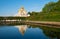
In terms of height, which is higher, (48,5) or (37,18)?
(48,5)

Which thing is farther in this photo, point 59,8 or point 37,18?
point 37,18

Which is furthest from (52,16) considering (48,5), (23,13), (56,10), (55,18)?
(23,13)

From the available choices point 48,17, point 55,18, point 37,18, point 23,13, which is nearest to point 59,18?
point 55,18

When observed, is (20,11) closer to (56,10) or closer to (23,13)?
(23,13)

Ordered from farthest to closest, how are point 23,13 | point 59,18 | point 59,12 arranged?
point 23,13 < point 59,12 < point 59,18

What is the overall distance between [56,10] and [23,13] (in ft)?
231

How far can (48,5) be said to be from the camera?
91.2 m

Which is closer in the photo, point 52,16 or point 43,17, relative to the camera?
point 52,16

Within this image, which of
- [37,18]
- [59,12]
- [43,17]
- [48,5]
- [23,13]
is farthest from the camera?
[23,13]

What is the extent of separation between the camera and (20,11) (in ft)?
450

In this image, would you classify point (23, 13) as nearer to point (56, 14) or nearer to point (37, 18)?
point (37, 18)

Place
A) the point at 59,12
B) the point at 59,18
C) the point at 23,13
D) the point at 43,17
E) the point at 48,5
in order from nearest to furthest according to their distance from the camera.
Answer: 1. the point at 59,18
2. the point at 59,12
3. the point at 43,17
4. the point at 48,5
5. the point at 23,13

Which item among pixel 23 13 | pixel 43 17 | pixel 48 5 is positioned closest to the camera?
pixel 43 17

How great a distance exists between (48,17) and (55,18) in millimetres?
4521
